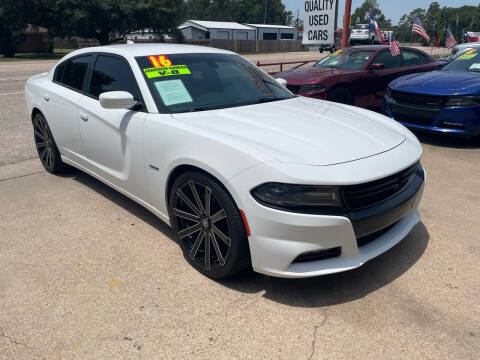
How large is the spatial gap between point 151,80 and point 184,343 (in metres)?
2.09

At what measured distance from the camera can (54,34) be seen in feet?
112

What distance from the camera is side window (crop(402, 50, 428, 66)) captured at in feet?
28.2

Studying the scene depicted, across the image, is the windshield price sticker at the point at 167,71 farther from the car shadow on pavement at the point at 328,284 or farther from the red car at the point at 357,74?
the red car at the point at 357,74

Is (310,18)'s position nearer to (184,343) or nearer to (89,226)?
(89,226)

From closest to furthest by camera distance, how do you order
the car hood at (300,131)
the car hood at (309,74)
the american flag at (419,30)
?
the car hood at (300,131) < the car hood at (309,74) < the american flag at (419,30)

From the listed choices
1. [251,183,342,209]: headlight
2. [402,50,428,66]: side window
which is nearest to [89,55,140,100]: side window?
[251,183,342,209]: headlight

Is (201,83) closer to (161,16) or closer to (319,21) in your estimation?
(319,21)

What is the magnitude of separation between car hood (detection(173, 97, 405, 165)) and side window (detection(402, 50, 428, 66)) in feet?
19.0

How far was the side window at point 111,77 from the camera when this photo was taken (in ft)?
11.6

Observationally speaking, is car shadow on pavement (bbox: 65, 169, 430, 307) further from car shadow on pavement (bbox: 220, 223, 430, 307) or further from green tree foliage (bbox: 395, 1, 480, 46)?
green tree foliage (bbox: 395, 1, 480, 46)

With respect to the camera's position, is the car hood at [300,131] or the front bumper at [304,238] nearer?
the front bumper at [304,238]

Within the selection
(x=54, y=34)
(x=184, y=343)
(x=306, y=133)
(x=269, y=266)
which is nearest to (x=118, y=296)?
(x=184, y=343)

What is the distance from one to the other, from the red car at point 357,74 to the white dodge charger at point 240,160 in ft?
11.3

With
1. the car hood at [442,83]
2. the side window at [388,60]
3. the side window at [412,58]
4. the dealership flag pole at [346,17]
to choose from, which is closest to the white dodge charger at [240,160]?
the car hood at [442,83]
